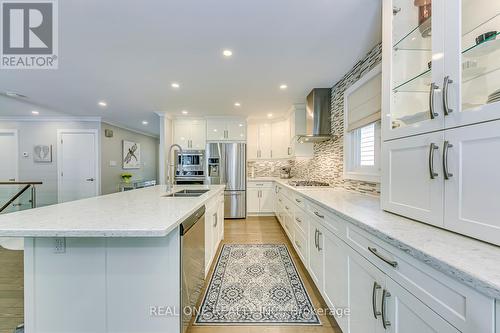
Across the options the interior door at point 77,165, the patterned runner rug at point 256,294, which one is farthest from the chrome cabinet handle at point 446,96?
the interior door at point 77,165

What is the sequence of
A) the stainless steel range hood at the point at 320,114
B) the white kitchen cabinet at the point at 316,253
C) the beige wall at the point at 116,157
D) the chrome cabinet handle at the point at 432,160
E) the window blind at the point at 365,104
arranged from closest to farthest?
the chrome cabinet handle at the point at 432,160 < the white kitchen cabinet at the point at 316,253 < the window blind at the point at 365,104 < the stainless steel range hood at the point at 320,114 < the beige wall at the point at 116,157

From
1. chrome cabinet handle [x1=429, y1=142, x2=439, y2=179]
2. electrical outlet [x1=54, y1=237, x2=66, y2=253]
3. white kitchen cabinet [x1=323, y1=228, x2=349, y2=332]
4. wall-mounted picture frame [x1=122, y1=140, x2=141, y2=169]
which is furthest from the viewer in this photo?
wall-mounted picture frame [x1=122, y1=140, x2=141, y2=169]

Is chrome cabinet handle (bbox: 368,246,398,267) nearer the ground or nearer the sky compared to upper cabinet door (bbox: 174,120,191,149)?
nearer the ground

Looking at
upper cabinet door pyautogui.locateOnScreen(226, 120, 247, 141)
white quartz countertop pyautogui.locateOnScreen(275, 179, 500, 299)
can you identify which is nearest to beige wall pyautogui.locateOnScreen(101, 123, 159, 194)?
upper cabinet door pyautogui.locateOnScreen(226, 120, 247, 141)

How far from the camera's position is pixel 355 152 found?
2.53 m

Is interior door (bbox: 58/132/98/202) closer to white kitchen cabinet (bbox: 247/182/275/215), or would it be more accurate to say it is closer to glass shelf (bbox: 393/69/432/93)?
white kitchen cabinet (bbox: 247/182/275/215)

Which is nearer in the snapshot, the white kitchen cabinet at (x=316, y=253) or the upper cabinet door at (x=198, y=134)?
the white kitchen cabinet at (x=316, y=253)

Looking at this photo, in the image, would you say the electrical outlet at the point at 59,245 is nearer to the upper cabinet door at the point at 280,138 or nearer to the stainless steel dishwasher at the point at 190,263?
the stainless steel dishwasher at the point at 190,263

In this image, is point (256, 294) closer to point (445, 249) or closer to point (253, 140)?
point (445, 249)

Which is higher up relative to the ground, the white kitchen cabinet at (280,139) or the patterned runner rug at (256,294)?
the white kitchen cabinet at (280,139)

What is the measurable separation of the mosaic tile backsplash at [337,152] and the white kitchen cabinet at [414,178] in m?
0.82

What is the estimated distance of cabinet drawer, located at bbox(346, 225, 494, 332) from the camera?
0.58 m

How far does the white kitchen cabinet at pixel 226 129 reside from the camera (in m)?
4.83

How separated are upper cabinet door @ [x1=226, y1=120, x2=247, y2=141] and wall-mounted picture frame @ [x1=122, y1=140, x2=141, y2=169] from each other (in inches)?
152
